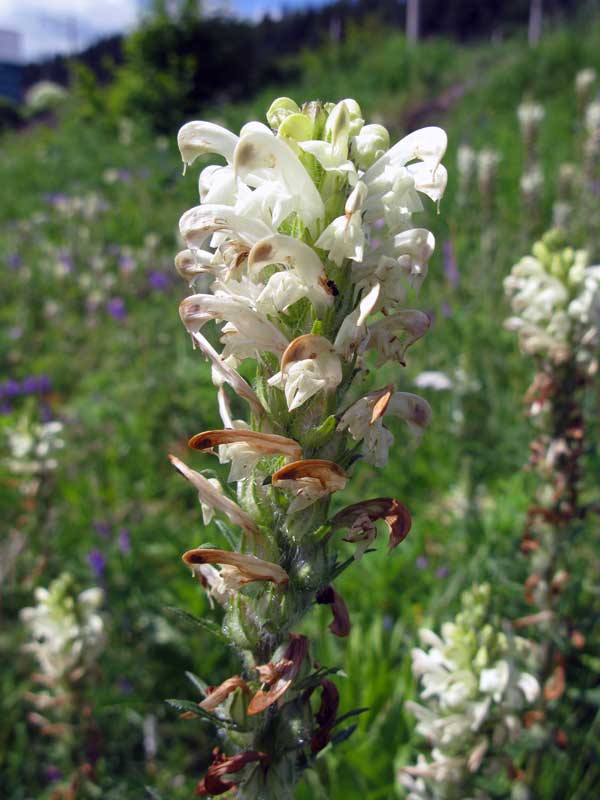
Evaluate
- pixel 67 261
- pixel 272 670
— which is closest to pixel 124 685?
pixel 272 670

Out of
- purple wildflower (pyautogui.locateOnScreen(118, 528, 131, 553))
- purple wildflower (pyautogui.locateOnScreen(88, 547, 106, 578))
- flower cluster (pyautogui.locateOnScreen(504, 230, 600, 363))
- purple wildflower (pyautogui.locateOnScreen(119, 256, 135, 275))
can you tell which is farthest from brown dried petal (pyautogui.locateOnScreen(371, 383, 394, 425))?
purple wildflower (pyautogui.locateOnScreen(119, 256, 135, 275))

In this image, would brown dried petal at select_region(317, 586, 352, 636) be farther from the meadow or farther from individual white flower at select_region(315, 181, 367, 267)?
individual white flower at select_region(315, 181, 367, 267)

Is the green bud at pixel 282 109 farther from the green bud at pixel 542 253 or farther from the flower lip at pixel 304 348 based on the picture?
the green bud at pixel 542 253

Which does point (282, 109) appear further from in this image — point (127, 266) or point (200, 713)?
point (127, 266)

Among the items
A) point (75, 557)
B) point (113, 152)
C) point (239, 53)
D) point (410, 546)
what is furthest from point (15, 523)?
point (239, 53)

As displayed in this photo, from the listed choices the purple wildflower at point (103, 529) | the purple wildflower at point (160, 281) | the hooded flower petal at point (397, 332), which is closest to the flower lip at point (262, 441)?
the hooded flower petal at point (397, 332)

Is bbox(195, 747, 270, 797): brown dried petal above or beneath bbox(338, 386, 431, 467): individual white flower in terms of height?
beneath
